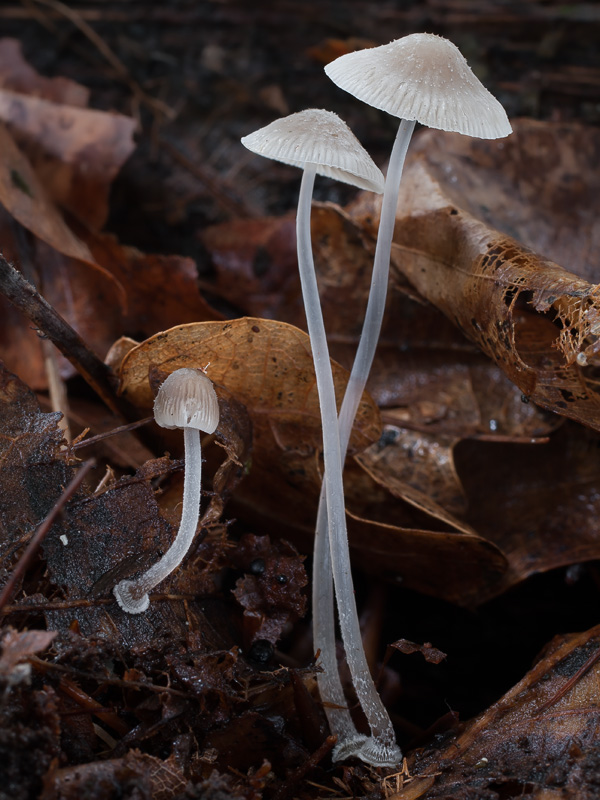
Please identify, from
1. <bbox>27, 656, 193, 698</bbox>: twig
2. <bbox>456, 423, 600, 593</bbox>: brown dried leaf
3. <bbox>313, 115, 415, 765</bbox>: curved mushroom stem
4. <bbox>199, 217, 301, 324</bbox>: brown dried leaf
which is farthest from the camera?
<bbox>199, 217, 301, 324</bbox>: brown dried leaf

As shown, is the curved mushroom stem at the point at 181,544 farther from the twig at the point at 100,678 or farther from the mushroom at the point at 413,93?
the mushroom at the point at 413,93

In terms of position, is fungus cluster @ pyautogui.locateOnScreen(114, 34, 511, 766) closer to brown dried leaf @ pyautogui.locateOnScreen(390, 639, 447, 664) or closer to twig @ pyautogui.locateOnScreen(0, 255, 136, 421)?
brown dried leaf @ pyautogui.locateOnScreen(390, 639, 447, 664)

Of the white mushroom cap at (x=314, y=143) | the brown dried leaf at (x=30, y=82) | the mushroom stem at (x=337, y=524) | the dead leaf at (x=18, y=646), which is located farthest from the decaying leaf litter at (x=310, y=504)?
the white mushroom cap at (x=314, y=143)

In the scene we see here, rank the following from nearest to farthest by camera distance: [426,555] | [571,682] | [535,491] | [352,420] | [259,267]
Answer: [571,682] → [352,420] → [426,555] → [535,491] → [259,267]

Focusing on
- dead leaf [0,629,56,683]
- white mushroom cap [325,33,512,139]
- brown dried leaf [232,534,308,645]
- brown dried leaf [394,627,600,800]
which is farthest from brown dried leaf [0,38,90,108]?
brown dried leaf [394,627,600,800]

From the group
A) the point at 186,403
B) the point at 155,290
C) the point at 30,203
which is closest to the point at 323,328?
the point at 186,403

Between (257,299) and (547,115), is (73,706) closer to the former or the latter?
(257,299)

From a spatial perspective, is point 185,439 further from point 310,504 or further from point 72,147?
point 72,147
